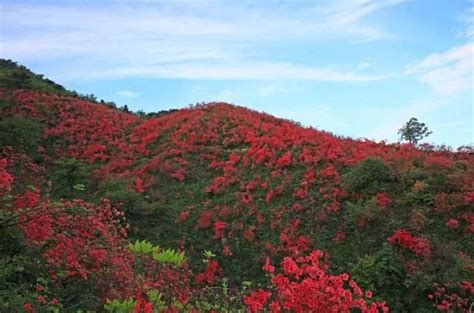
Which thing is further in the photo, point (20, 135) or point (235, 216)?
point (20, 135)

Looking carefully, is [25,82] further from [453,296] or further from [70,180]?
[453,296]

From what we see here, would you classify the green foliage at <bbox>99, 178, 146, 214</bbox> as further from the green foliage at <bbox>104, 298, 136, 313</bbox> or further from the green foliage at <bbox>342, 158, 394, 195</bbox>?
the green foliage at <bbox>104, 298, 136, 313</bbox>

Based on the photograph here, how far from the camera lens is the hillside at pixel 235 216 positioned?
8203mm

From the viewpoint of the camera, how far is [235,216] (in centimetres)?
1650

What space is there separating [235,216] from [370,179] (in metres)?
4.29

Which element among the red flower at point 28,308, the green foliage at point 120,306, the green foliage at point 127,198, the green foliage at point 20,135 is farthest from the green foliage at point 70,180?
the red flower at point 28,308

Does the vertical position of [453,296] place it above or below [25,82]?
below

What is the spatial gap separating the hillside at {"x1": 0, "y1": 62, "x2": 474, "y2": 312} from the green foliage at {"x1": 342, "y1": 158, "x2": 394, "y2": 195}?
0.04 metres

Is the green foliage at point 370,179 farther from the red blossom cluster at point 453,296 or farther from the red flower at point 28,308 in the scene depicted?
the red flower at point 28,308

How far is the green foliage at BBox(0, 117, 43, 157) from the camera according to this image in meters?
21.4

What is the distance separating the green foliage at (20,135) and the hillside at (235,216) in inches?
3.6

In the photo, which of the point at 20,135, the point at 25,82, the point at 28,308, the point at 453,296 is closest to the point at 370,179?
the point at 453,296

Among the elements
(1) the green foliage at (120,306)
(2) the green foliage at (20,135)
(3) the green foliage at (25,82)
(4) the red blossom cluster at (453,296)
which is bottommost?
(1) the green foliage at (120,306)

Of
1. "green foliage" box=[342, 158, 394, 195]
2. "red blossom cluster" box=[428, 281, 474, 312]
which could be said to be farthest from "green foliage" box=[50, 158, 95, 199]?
"red blossom cluster" box=[428, 281, 474, 312]
